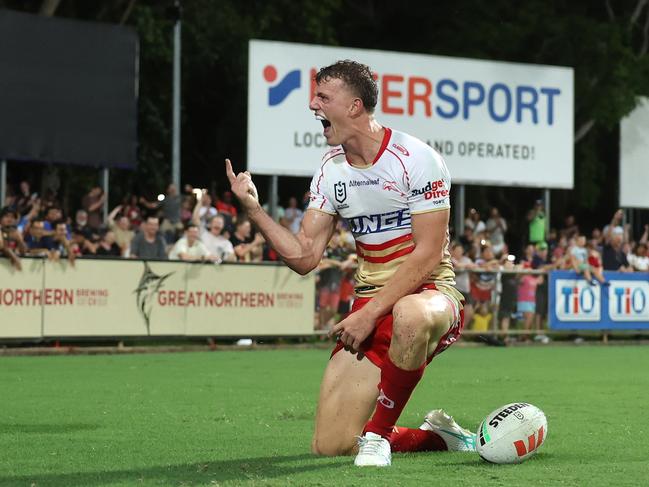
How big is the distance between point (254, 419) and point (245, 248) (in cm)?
1199

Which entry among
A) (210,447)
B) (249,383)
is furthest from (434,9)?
(210,447)

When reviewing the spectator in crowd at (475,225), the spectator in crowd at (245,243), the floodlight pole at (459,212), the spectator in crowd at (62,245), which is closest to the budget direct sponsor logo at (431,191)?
the spectator in crowd at (62,245)

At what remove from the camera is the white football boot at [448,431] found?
28.3ft

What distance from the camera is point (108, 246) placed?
849 inches

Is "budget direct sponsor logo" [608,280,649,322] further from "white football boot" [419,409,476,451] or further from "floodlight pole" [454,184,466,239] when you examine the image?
"white football boot" [419,409,476,451]

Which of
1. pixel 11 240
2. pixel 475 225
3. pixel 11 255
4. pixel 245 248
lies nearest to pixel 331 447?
pixel 11 255

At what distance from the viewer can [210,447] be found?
29.1ft

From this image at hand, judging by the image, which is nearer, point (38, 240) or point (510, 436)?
point (510, 436)

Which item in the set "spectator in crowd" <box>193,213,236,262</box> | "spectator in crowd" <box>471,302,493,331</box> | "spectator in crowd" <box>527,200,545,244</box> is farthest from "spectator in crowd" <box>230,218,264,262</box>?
"spectator in crowd" <box>527,200,545,244</box>

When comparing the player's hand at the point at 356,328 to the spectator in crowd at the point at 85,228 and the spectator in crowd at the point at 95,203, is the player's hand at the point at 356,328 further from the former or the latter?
the spectator in crowd at the point at 95,203

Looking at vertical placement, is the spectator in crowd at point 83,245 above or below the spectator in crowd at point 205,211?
below

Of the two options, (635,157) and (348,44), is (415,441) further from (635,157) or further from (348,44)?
(348,44)

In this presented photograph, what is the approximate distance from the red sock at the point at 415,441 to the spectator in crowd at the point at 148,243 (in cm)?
1302

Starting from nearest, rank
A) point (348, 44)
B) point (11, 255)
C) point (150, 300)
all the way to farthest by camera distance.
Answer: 1. point (11, 255)
2. point (150, 300)
3. point (348, 44)
